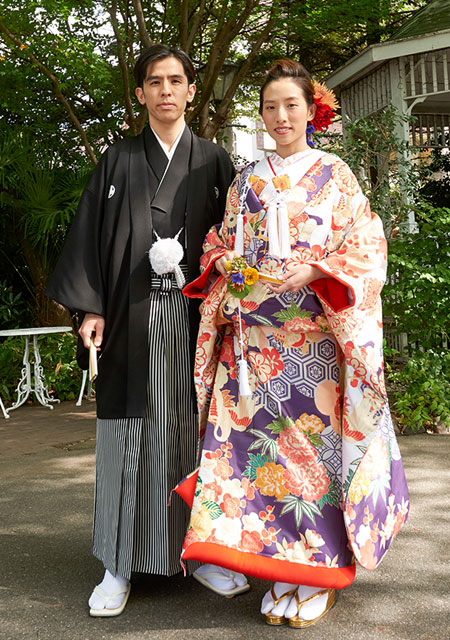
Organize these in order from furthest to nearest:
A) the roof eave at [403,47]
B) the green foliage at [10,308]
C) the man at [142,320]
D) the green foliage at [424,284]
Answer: the green foliage at [10,308]
the roof eave at [403,47]
the green foliage at [424,284]
the man at [142,320]

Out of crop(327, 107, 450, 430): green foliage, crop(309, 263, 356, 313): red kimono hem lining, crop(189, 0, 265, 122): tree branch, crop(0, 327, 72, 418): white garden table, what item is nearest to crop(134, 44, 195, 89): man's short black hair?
crop(309, 263, 356, 313): red kimono hem lining

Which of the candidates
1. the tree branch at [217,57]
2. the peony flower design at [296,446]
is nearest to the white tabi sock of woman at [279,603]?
the peony flower design at [296,446]

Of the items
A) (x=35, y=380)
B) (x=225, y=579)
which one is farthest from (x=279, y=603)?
(x=35, y=380)

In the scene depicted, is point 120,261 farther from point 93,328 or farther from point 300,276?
point 300,276

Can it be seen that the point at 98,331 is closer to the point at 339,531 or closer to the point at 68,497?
the point at 339,531

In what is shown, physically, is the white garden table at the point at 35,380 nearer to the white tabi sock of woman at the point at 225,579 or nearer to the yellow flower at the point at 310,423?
the white tabi sock of woman at the point at 225,579

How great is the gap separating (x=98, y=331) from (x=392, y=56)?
590 centimetres

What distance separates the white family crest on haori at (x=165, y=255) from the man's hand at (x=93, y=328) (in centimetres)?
29

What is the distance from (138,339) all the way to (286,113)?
3.11 feet

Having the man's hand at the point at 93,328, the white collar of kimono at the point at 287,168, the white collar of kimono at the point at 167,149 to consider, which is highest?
the white collar of kimono at the point at 167,149

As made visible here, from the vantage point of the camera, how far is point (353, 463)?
2320mm

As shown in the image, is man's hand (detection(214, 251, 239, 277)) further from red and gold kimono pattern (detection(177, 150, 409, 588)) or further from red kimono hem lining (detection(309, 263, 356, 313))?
red kimono hem lining (detection(309, 263, 356, 313))

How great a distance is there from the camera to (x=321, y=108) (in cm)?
253

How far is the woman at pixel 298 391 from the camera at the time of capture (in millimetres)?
2318
